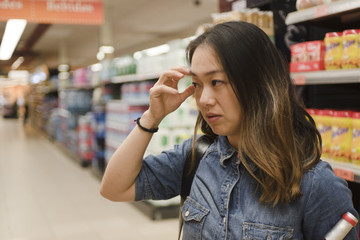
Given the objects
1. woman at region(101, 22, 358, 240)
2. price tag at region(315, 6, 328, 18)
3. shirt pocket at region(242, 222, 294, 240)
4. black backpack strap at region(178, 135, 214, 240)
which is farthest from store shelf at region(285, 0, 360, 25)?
shirt pocket at region(242, 222, 294, 240)

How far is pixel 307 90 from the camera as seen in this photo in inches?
93.1

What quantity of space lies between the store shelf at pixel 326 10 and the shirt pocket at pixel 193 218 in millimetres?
1206

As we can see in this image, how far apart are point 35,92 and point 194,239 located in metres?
18.0

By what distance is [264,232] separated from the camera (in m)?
0.98

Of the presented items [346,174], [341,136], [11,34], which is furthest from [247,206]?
[11,34]

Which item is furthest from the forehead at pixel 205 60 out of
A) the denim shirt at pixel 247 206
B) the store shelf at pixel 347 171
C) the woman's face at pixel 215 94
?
the store shelf at pixel 347 171

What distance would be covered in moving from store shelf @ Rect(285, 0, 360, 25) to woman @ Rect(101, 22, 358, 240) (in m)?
0.89

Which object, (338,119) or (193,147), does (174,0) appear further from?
(193,147)

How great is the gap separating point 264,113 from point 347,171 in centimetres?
102

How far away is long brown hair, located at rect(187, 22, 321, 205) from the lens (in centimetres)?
99

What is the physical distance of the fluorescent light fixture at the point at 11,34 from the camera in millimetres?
9518

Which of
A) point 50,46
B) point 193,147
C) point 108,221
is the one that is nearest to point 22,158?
point 108,221

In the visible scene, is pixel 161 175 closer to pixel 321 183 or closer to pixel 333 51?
pixel 321 183

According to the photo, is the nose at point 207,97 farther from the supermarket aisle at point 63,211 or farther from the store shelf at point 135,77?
the store shelf at point 135,77
